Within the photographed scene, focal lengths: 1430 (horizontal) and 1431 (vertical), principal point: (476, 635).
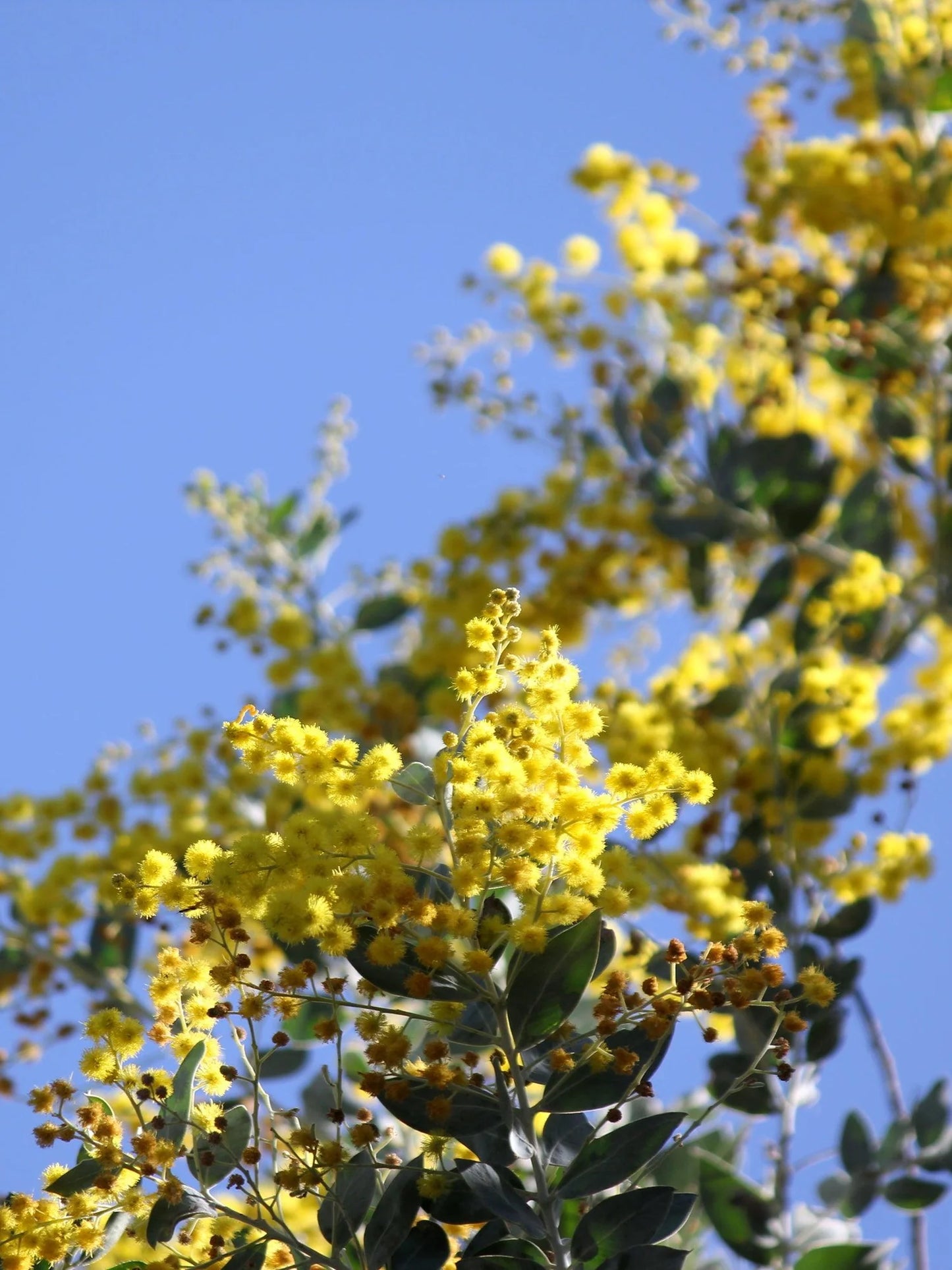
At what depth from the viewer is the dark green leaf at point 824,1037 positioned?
260 cm

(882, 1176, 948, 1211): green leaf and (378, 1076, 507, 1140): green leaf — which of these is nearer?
(378, 1076, 507, 1140): green leaf

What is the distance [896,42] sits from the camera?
3.98 meters

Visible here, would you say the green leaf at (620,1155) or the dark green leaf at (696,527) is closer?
the green leaf at (620,1155)

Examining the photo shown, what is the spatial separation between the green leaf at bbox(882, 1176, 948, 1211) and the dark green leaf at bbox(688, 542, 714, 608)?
1.73 metres

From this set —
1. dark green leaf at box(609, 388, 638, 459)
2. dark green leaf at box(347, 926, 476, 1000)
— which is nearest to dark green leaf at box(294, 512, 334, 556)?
dark green leaf at box(609, 388, 638, 459)

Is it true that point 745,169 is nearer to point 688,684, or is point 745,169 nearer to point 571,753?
point 688,684

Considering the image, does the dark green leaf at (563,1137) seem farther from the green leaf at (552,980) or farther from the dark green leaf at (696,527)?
the dark green leaf at (696,527)

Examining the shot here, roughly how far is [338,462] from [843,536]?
77.1 inches

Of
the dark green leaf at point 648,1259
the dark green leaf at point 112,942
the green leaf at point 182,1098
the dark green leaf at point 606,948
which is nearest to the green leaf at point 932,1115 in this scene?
the dark green leaf at point 606,948

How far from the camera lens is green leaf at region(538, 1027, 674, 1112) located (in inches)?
61.0

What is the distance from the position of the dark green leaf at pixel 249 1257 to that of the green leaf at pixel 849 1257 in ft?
2.80

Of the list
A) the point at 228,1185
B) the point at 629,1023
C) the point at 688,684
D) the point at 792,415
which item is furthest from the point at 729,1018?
the point at 792,415

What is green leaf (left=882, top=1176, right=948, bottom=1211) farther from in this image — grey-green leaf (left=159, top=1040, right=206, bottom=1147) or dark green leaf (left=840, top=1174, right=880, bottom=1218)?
grey-green leaf (left=159, top=1040, right=206, bottom=1147)

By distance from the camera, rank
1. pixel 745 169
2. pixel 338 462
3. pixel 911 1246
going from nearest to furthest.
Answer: pixel 911 1246 < pixel 745 169 < pixel 338 462
